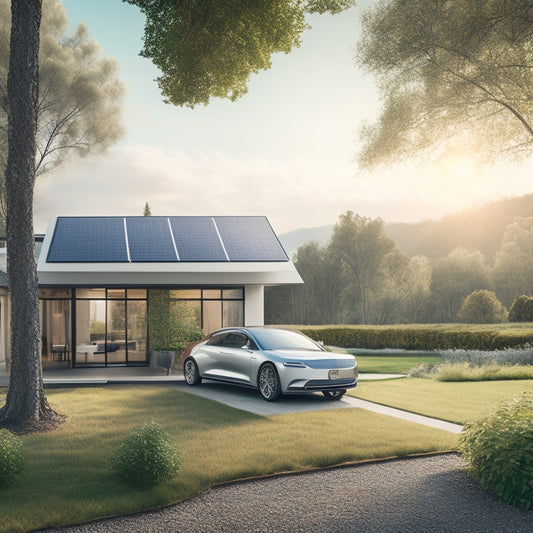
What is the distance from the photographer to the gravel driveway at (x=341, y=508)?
5297 mm

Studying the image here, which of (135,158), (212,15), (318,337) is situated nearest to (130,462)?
(212,15)

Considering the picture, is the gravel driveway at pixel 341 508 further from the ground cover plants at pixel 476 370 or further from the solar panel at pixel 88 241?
the solar panel at pixel 88 241

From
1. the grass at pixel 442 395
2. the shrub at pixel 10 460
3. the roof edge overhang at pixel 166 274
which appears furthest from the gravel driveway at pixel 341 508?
the roof edge overhang at pixel 166 274

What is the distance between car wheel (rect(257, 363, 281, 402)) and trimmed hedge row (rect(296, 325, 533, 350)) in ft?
47.5

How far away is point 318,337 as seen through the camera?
1273 inches

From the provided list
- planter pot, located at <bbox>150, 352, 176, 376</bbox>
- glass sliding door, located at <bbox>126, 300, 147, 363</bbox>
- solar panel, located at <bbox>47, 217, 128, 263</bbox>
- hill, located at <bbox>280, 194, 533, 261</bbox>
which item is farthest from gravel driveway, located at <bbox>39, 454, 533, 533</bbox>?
hill, located at <bbox>280, 194, 533, 261</bbox>

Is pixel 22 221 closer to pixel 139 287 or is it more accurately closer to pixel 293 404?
pixel 293 404

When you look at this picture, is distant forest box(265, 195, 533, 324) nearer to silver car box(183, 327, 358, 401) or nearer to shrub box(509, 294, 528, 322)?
shrub box(509, 294, 528, 322)

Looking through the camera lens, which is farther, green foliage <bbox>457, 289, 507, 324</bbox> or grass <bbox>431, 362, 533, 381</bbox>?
green foliage <bbox>457, 289, 507, 324</bbox>

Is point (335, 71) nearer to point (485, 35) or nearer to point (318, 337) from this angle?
point (485, 35)

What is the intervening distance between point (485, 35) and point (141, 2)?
273 inches

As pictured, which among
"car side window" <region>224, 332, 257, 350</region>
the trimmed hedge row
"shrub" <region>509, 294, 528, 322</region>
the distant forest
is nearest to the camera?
"car side window" <region>224, 332, 257, 350</region>

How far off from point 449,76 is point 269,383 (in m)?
8.36

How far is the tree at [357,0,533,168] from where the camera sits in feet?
42.6
